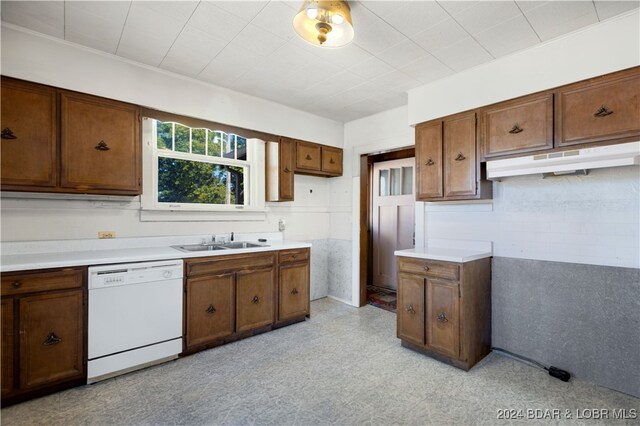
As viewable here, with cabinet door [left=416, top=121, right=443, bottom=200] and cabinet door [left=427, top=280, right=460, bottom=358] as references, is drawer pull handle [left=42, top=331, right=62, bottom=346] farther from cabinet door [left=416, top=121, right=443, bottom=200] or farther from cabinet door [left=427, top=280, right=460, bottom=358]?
cabinet door [left=416, top=121, right=443, bottom=200]

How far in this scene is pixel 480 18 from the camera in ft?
7.16

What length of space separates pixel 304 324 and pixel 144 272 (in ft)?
6.11

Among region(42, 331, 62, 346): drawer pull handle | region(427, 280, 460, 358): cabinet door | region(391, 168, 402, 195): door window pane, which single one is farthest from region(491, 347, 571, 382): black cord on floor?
region(42, 331, 62, 346): drawer pull handle

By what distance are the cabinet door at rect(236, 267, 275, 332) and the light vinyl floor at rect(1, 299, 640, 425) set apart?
28 centimetres

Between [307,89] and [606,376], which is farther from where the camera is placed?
[307,89]

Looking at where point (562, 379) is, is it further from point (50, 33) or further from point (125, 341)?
point (50, 33)

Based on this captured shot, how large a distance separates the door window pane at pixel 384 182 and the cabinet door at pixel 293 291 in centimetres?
227

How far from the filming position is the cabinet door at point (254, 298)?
10.3 ft

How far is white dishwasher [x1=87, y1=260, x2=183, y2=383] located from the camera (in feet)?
7.62

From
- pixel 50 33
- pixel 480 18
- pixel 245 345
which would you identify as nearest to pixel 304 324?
pixel 245 345

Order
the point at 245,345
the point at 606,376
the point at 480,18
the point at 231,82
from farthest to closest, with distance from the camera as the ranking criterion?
Result: the point at 231,82 < the point at 245,345 < the point at 606,376 < the point at 480,18

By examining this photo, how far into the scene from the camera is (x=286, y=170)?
13.0 feet

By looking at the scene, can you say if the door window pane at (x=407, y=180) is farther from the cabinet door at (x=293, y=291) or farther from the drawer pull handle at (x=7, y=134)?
the drawer pull handle at (x=7, y=134)

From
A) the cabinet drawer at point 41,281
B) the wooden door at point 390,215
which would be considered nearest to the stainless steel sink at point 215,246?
the cabinet drawer at point 41,281
